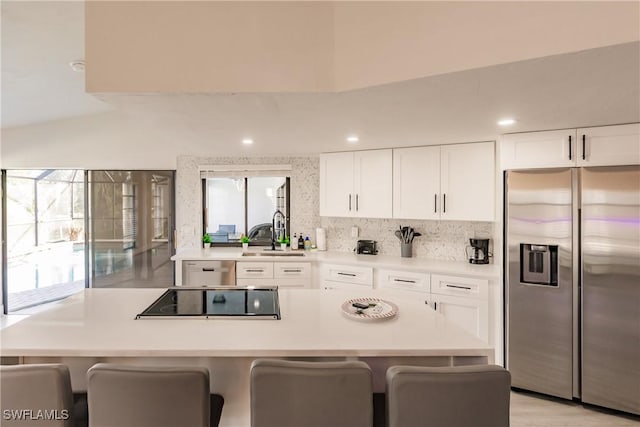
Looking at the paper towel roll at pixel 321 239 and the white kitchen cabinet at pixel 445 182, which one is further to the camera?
the paper towel roll at pixel 321 239

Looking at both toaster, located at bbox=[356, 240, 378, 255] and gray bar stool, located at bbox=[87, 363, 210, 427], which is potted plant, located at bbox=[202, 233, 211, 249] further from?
gray bar stool, located at bbox=[87, 363, 210, 427]

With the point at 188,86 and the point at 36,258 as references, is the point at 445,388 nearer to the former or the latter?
the point at 188,86

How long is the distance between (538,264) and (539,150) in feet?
2.99

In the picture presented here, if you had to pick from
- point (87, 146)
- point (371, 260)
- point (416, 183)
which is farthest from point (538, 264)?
point (87, 146)

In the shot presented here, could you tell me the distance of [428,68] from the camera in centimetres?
160

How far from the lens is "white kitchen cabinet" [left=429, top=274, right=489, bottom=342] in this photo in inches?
120

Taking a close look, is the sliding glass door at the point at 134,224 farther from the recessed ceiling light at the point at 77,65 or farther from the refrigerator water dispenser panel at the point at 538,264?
the refrigerator water dispenser panel at the point at 538,264

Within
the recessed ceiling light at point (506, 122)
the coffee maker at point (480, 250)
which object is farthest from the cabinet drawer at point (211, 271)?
the recessed ceiling light at point (506, 122)

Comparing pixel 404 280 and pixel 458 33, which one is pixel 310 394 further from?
pixel 404 280

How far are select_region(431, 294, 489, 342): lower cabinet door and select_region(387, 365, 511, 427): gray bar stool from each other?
1932mm

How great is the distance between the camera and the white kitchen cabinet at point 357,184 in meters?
3.79

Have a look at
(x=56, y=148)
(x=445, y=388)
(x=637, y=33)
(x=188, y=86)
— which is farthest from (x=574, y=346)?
(x=56, y=148)

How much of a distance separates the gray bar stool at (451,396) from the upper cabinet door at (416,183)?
97.4 inches

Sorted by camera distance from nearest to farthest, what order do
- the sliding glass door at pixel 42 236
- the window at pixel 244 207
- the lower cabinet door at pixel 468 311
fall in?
the lower cabinet door at pixel 468 311 → the window at pixel 244 207 → the sliding glass door at pixel 42 236
